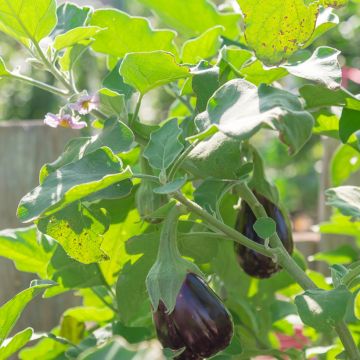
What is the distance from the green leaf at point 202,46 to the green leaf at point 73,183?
228mm

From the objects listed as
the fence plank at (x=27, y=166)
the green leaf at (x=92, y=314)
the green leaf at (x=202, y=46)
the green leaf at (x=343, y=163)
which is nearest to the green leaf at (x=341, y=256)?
the green leaf at (x=343, y=163)

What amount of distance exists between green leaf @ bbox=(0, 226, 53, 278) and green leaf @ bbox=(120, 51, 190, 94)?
0.30 metres

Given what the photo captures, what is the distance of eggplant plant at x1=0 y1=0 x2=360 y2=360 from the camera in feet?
1.76

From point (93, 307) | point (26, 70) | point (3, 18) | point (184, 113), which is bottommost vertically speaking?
point (26, 70)

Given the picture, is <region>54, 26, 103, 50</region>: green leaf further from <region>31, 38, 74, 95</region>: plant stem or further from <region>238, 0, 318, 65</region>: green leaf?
<region>238, 0, 318, 65</region>: green leaf

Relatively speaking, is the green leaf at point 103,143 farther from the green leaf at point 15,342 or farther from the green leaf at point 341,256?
the green leaf at point 341,256

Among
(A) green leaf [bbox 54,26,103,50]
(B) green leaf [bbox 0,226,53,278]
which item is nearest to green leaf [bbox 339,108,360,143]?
(A) green leaf [bbox 54,26,103,50]

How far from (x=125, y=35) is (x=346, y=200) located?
0.82ft

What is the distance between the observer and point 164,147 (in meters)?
0.58

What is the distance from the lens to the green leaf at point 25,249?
87 centimetres

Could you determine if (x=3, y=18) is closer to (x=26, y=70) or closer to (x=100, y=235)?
(x=100, y=235)

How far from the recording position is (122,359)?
34cm

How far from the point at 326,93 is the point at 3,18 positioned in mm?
266

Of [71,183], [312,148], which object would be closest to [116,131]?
[71,183]
